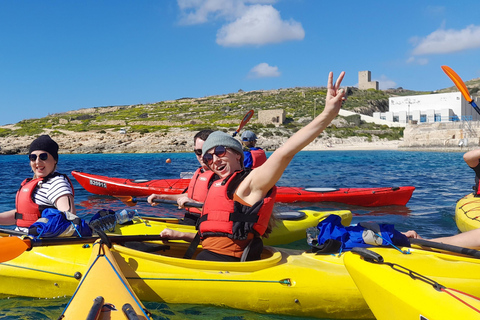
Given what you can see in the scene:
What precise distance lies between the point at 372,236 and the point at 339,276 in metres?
0.45

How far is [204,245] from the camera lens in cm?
337

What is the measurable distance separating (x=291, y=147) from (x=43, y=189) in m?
2.54

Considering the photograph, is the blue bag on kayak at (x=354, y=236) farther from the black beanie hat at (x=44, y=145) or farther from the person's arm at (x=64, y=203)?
the black beanie hat at (x=44, y=145)

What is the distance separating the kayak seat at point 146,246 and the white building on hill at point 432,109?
42.9 m

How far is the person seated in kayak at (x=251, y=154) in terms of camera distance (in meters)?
6.15

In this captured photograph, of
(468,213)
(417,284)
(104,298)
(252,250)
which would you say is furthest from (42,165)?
(468,213)

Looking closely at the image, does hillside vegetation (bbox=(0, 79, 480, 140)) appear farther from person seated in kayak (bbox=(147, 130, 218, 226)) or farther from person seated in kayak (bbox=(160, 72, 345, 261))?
person seated in kayak (bbox=(160, 72, 345, 261))

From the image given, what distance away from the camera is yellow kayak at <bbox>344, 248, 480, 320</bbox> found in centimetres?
228

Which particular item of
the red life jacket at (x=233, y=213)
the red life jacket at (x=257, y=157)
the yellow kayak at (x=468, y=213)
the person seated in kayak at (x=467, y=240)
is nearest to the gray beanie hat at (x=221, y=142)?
the red life jacket at (x=233, y=213)

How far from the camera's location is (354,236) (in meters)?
3.57

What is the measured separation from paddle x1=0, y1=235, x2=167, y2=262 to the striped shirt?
1.19 feet

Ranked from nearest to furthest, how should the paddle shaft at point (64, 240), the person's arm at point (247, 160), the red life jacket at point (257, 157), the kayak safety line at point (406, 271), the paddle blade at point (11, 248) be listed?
1. the kayak safety line at point (406, 271)
2. the paddle blade at point (11, 248)
3. the paddle shaft at point (64, 240)
4. the person's arm at point (247, 160)
5. the red life jacket at point (257, 157)

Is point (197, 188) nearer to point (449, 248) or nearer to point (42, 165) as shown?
point (42, 165)

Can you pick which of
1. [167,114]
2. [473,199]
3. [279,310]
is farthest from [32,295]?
[167,114]
